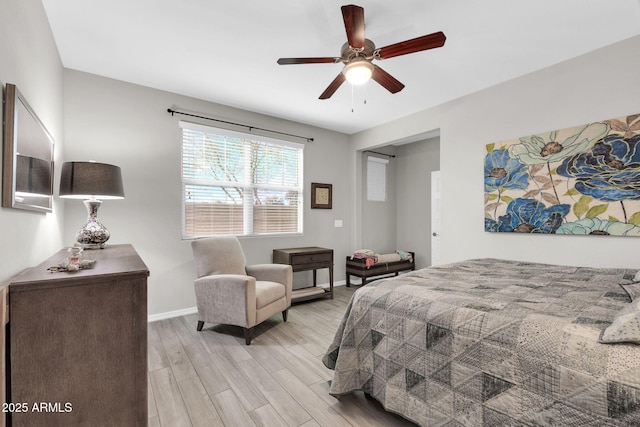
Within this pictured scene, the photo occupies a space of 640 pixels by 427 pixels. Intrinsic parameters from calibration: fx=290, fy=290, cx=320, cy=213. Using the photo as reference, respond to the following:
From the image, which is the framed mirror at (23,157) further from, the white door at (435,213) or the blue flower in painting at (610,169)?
the white door at (435,213)

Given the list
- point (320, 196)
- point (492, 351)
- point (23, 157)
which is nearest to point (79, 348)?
point (23, 157)

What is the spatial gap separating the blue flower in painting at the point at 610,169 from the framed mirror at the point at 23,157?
384cm

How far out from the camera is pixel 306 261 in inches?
153

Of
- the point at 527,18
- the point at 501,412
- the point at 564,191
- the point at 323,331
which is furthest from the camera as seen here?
the point at 323,331

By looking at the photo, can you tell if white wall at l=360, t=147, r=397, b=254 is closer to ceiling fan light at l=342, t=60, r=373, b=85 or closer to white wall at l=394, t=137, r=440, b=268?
white wall at l=394, t=137, r=440, b=268

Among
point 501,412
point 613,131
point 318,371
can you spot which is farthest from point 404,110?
point 501,412

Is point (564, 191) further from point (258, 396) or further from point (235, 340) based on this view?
point (235, 340)

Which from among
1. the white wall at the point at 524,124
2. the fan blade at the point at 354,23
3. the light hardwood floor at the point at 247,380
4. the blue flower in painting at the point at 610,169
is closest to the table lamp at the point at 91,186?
the light hardwood floor at the point at 247,380

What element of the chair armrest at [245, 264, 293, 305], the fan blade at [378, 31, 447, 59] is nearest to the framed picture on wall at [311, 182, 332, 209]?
the chair armrest at [245, 264, 293, 305]

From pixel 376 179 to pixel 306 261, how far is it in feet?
7.65

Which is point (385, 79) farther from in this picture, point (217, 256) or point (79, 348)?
point (79, 348)

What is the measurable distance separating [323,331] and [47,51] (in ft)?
10.6

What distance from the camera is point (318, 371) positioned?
218 centimetres

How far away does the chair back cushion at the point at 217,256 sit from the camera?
9.77ft
